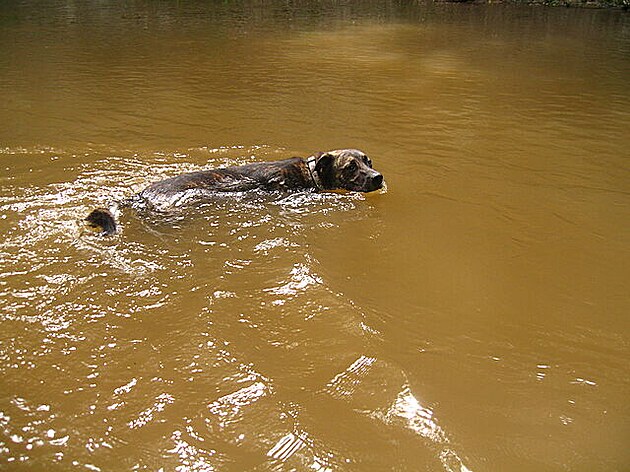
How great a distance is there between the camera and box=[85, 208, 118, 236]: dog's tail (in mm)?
4215

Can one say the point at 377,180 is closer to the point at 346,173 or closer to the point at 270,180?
the point at 346,173

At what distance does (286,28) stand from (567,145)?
12.9 meters

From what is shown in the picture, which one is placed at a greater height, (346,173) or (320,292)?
(346,173)

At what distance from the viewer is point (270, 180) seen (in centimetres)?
514

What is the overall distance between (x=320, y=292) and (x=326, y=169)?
2.08 meters

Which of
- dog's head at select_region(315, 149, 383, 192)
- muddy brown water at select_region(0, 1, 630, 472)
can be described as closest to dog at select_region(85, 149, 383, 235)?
dog's head at select_region(315, 149, 383, 192)

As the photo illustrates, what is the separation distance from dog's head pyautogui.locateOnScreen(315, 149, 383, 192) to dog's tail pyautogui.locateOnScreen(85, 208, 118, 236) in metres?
2.08

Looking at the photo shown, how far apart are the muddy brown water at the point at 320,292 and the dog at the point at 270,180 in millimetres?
162

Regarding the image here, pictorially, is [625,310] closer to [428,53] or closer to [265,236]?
[265,236]

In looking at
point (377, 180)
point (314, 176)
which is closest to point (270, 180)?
point (314, 176)

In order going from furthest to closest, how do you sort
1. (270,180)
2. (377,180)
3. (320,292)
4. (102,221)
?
(377,180) → (270,180) → (102,221) → (320,292)

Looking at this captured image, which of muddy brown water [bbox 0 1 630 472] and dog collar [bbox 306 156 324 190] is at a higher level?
dog collar [bbox 306 156 324 190]

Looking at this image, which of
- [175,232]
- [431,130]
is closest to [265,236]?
[175,232]

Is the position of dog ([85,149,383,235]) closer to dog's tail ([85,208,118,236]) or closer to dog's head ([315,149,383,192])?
dog's head ([315,149,383,192])
